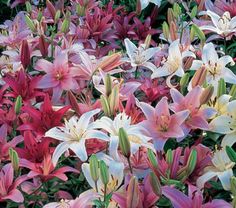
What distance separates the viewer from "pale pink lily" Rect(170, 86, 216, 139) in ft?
4.07

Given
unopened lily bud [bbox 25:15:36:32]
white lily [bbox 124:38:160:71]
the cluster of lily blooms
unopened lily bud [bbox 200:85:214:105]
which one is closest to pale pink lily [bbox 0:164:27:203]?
the cluster of lily blooms

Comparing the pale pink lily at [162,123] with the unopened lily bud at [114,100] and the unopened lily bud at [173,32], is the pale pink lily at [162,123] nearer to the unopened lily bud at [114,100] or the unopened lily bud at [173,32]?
the unopened lily bud at [114,100]

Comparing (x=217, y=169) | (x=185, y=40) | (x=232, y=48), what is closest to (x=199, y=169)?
(x=217, y=169)

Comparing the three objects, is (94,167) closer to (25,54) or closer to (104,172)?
(104,172)

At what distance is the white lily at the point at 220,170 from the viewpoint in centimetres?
113

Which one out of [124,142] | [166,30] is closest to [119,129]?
[124,142]

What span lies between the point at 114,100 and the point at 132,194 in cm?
28

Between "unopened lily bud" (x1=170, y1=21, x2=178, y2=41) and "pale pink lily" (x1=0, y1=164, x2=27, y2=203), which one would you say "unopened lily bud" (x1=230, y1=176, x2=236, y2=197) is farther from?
"unopened lily bud" (x1=170, y1=21, x2=178, y2=41)

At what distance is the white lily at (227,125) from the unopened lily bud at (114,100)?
0.21m

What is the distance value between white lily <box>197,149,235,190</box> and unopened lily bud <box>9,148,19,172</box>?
360 millimetres

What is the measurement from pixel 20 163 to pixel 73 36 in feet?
2.32

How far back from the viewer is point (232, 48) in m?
1.84

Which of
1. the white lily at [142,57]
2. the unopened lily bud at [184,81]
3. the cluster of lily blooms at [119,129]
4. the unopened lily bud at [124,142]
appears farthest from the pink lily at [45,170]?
the white lily at [142,57]

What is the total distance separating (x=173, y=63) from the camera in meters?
1.52
